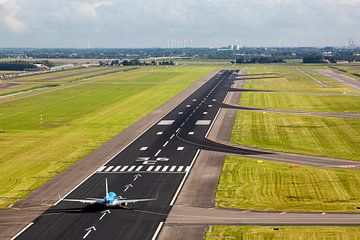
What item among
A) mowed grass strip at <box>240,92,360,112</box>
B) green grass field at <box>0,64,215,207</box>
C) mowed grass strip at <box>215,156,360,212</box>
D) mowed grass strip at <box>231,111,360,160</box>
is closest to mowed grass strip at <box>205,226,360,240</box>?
mowed grass strip at <box>215,156,360,212</box>

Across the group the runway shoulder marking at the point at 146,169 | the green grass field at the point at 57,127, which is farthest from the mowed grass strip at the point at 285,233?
the green grass field at the point at 57,127

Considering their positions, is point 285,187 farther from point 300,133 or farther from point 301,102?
point 301,102

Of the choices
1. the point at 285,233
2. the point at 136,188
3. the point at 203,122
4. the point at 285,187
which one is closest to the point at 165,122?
the point at 203,122

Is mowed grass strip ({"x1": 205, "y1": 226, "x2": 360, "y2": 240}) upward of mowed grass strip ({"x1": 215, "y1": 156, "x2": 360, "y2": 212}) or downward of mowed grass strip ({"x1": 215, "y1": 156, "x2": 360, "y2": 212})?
upward

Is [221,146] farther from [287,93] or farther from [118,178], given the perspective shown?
[287,93]

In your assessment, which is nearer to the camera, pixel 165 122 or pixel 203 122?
pixel 203 122

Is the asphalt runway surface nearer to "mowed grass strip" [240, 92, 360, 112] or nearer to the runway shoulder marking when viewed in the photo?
the runway shoulder marking
